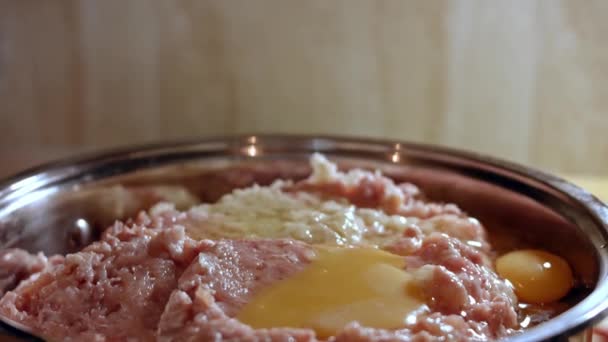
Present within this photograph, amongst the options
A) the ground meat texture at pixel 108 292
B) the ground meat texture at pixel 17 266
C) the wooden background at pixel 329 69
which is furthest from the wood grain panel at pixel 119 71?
the ground meat texture at pixel 108 292

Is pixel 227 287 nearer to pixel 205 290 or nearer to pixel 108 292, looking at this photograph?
pixel 205 290

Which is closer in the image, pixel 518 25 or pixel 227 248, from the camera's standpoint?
pixel 227 248

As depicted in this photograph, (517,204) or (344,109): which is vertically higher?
(344,109)

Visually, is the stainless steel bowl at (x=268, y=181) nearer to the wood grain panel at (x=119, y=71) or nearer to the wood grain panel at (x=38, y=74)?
the wood grain panel at (x=119, y=71)

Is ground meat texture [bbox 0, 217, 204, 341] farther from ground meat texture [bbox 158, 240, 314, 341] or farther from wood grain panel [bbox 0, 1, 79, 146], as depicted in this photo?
wood grain panel [bbox 0, 1, 79, 146]

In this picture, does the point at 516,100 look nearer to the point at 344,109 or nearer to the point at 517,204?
the point at 344,109

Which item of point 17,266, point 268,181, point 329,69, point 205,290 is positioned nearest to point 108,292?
point 205,290

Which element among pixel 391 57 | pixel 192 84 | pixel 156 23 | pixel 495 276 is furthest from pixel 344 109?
pixel 495 276

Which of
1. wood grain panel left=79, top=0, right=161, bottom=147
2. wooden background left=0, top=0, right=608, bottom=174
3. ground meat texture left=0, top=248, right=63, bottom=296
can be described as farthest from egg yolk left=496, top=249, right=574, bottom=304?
wood grain panel left=79, top=0, right=161, bottom=147
